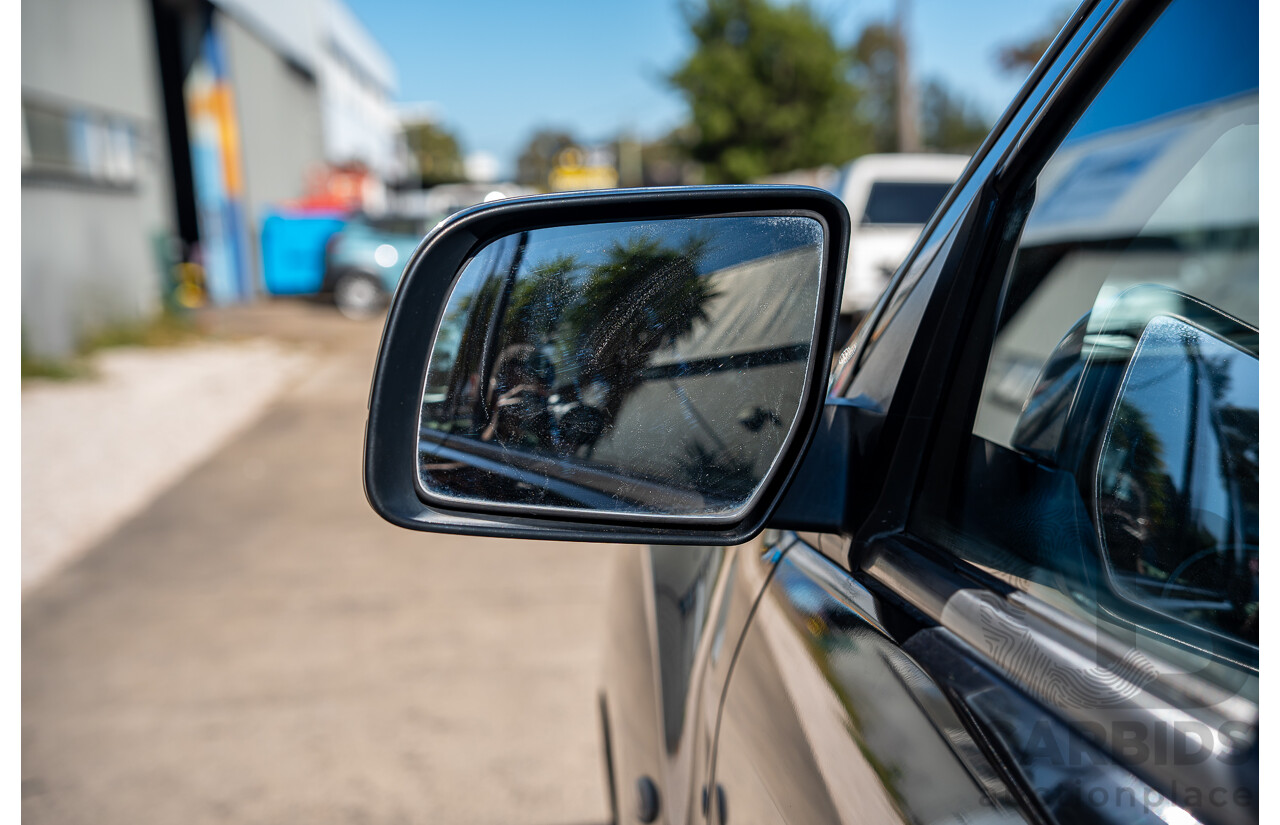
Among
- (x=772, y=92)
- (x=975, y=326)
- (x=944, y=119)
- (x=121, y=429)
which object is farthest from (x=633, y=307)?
(x=944, y=119)

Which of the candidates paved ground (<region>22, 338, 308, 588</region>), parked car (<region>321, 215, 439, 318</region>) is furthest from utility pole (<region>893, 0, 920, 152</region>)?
paved ground (<region>22, 338, 308, 588</region>)

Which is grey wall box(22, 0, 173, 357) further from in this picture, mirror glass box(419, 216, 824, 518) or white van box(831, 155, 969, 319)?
mirror glass box(419, 216, 824, 518)

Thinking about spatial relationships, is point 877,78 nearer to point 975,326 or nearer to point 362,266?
point 362,266

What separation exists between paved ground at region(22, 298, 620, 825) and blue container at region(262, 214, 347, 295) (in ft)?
45.3

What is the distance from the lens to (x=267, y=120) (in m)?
23.2

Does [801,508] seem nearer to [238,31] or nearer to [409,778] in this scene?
[409,778]

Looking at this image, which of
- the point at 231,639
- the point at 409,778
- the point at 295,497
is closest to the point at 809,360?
the point at 409,778

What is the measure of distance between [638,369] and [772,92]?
32.2 m

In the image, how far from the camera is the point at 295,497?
7055 mm

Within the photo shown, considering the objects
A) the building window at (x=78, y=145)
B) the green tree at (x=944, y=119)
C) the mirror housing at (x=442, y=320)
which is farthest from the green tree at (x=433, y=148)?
the mirror housing at (x=442, y=320)

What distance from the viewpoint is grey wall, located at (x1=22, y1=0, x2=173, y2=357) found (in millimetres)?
11641

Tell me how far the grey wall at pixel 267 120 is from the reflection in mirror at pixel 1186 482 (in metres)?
21.6

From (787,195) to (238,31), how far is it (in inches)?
899

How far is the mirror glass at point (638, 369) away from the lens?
1106 millimetres
